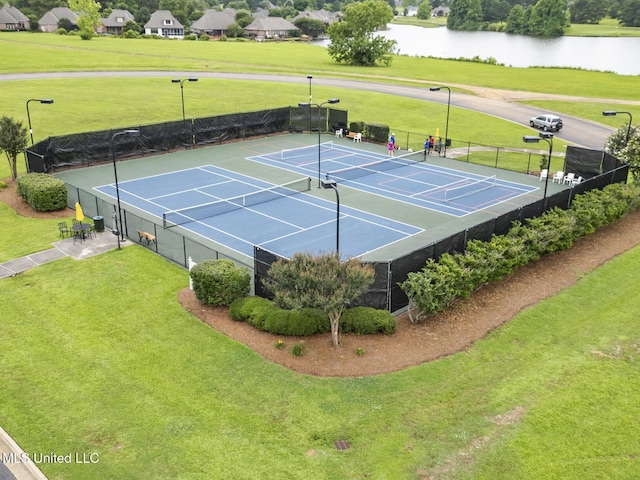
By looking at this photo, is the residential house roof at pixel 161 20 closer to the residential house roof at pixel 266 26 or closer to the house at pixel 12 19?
the residential house roof at pixel 266 26

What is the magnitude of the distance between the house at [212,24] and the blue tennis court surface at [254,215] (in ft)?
399

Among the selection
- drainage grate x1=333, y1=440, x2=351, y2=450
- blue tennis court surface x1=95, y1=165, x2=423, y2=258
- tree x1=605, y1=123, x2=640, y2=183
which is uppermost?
tree x1=605, y1=123, x2=640, y2=183

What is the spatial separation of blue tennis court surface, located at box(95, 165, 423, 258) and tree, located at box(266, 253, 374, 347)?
5.64m

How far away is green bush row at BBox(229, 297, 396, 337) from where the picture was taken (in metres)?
18.3

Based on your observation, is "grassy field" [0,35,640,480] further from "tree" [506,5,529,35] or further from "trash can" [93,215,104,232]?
"tree" [506,5,529,35]

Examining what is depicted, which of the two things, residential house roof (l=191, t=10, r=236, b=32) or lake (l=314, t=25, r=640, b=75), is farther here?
residential house roof (l=191, t=10, r=236, b=32)

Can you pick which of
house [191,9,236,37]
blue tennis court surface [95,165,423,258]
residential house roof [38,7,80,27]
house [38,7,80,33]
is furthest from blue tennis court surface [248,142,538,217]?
house [38,7,80,33]

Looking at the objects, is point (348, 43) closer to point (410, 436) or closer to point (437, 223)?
point (437, 223)

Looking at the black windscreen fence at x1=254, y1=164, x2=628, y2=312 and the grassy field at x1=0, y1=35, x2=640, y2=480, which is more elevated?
the black windscreen fence at x1=254, y1=164, x2=628, y2=312

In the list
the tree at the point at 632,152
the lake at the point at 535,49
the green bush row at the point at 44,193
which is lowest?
the green bush row at the point at 44,193

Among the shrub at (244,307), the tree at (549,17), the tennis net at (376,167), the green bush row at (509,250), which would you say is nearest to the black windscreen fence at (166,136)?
the tennis net at (376,167)

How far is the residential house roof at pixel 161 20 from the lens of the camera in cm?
14175

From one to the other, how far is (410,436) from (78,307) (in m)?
12.3

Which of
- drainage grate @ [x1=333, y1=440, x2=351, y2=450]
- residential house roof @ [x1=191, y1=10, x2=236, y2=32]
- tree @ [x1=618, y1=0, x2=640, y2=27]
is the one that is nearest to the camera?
drainage grate @ [x1=333, y1=440, x2=351, y2=450]
